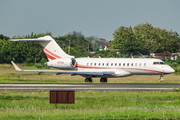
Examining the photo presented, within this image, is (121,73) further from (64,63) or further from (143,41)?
(143,41)

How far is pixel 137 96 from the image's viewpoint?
26.1 metres

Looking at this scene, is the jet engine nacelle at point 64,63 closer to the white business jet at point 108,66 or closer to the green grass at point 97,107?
the white business jet at point 108,66

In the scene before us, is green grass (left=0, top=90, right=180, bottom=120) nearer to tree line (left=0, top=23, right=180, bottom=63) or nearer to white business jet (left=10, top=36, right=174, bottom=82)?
white business jet (left=10, top=36, right=174, bottom=82)

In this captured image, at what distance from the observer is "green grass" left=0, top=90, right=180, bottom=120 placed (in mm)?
17609

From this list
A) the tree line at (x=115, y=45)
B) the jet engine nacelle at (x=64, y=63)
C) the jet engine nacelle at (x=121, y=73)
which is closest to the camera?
the jet engine nacelle at (x=121, y=73)

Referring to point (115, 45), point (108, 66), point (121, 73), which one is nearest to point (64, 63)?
point (108, 66)

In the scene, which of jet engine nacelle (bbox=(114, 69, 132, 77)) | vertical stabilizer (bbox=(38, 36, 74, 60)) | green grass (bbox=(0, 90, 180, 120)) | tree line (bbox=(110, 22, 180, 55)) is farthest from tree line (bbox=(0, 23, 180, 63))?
green grass (bbox=(0, 90, 180, 120))

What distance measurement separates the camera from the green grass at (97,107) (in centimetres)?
1761

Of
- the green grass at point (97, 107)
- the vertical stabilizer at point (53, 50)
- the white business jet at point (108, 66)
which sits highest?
the vertical stabilizer at point (53, 50)

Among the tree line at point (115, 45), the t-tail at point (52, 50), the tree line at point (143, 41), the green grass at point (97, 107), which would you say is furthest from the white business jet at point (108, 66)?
the tree line at point (143, 41)

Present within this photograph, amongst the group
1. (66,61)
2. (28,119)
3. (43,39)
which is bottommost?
(28,119)

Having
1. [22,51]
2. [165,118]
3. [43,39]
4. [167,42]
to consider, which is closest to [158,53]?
[167,42]

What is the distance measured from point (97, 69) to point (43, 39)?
9.37m

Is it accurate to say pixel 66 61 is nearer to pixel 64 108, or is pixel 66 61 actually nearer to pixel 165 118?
pixel 64 108
